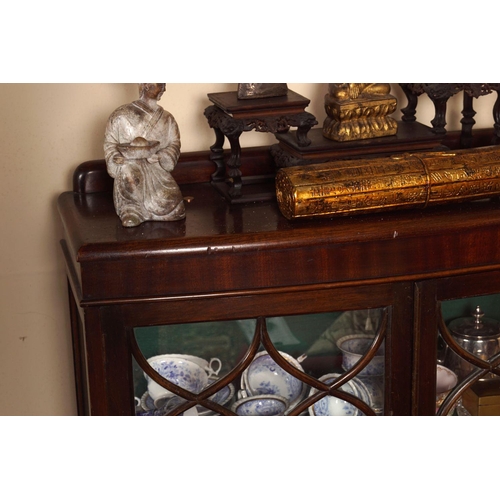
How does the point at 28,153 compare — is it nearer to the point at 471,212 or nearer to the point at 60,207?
the point at 60,207

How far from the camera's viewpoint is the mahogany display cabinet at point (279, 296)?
1176 millimetres

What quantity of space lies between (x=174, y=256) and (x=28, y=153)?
1.44ft

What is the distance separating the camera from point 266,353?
1267 millimetres

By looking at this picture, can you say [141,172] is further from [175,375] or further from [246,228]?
[175,375]

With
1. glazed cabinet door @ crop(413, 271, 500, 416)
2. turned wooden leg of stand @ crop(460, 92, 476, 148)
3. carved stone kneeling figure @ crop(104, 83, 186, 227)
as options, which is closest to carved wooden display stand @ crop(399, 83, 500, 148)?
turned wooden leg of stand @ crop(460, 92, 476, 148)

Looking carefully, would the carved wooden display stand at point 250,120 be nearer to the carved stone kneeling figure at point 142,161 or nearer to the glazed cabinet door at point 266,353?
the carved stone kneeling figure at point 142,161

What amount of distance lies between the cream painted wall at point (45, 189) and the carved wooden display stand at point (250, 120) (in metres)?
0.16

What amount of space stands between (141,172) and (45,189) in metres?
0.30

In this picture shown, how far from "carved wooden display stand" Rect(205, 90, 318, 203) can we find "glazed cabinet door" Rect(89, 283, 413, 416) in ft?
0.72

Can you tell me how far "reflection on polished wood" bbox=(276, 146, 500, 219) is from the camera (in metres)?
1.22

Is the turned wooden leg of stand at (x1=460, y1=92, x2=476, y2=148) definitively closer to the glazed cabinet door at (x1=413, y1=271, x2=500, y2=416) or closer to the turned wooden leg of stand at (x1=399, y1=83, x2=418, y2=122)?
the turned wooden leg of stand at (x1=399, y1=83, x2=418, y2=122)

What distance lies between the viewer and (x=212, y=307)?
120 cm

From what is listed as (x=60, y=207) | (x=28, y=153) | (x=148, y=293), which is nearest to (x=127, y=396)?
(x=148, y=293)

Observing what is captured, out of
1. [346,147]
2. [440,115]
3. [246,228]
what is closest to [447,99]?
[440,115]
